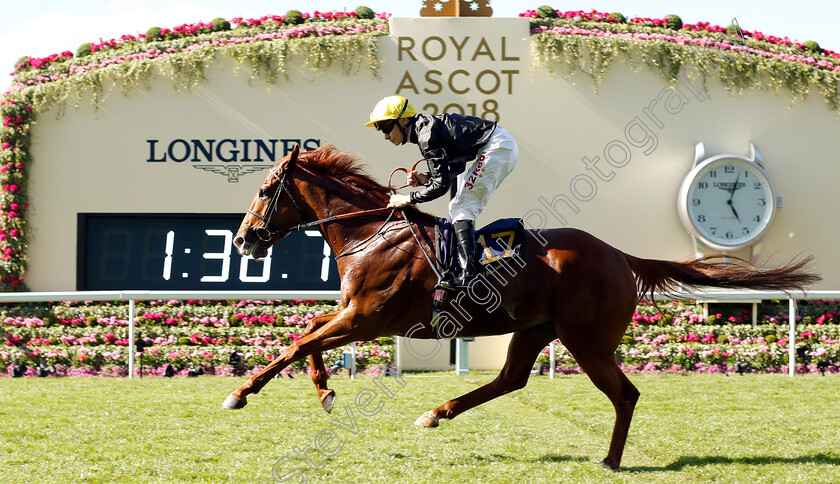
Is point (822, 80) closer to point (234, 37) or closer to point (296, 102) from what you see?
point (296, 102)

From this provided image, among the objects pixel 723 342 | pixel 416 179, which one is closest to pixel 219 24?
pixel 416 179

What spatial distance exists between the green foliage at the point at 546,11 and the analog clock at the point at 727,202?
1969 millimetres

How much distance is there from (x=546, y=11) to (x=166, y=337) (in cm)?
483

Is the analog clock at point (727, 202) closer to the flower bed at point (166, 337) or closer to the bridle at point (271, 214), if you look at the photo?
the flower bed at point (166, 337)

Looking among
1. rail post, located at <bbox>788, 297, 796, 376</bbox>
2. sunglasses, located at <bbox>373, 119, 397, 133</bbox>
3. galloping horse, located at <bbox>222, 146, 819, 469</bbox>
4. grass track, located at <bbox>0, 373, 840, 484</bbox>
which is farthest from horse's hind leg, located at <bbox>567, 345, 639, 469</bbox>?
rail post, located at <bbox>788, 297, 796, 376</bbox>

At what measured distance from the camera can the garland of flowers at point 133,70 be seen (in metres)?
7.85

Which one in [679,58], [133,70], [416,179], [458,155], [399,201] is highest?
[679,58]

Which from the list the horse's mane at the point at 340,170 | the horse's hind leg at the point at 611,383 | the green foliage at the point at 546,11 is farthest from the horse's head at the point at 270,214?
the green foliage at the point at 546,11

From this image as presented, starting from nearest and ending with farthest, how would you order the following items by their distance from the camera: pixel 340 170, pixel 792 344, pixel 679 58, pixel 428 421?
pixel 428 421 → pixel 340 170 → pixel 792 344 → pixel 679 58

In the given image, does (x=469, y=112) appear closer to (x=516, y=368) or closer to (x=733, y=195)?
(x=733, y=195)

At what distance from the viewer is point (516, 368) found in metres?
4.26

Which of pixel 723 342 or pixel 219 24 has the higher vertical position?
pixel 219 24

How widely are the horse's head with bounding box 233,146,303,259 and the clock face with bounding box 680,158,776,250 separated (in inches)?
186

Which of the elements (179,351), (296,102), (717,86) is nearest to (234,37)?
(296,102)
